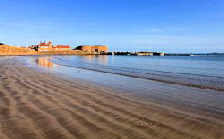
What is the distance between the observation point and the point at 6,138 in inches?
122

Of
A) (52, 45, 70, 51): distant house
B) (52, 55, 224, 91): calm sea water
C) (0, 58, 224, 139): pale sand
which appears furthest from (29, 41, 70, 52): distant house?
(0, 58, 224, 139): pale sand

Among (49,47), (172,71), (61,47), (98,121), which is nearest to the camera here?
(98,121)

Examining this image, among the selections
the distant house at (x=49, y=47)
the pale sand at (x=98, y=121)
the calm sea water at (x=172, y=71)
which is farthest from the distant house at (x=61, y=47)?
the pale sand at (x=98, y=121)

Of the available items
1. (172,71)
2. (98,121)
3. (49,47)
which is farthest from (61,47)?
(98,121)

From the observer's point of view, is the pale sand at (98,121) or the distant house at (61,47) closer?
the pale sand at (98,121)

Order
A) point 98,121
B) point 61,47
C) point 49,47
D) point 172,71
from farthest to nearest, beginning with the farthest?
point 61,47, point 49,47, point 172,71, point 98,121

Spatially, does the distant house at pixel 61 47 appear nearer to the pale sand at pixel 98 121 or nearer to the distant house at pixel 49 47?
the distant house at pixel 49 47

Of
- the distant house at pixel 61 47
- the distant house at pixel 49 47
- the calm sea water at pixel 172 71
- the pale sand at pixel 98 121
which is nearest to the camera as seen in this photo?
the pale sand at pixel 98 121

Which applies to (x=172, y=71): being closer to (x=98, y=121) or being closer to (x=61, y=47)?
(x=98, y=121)

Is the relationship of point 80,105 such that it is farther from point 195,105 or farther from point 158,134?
point 195,105

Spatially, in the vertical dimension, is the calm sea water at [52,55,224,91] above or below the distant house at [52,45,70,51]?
below

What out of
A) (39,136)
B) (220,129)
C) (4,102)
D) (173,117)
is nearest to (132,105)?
(173,117)

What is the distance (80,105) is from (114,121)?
1.68 meters

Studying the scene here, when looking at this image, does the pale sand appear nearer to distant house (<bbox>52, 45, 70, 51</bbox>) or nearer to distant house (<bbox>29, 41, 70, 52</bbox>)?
distant house (<bbox>29, 41, 70, 52</bbox>)
